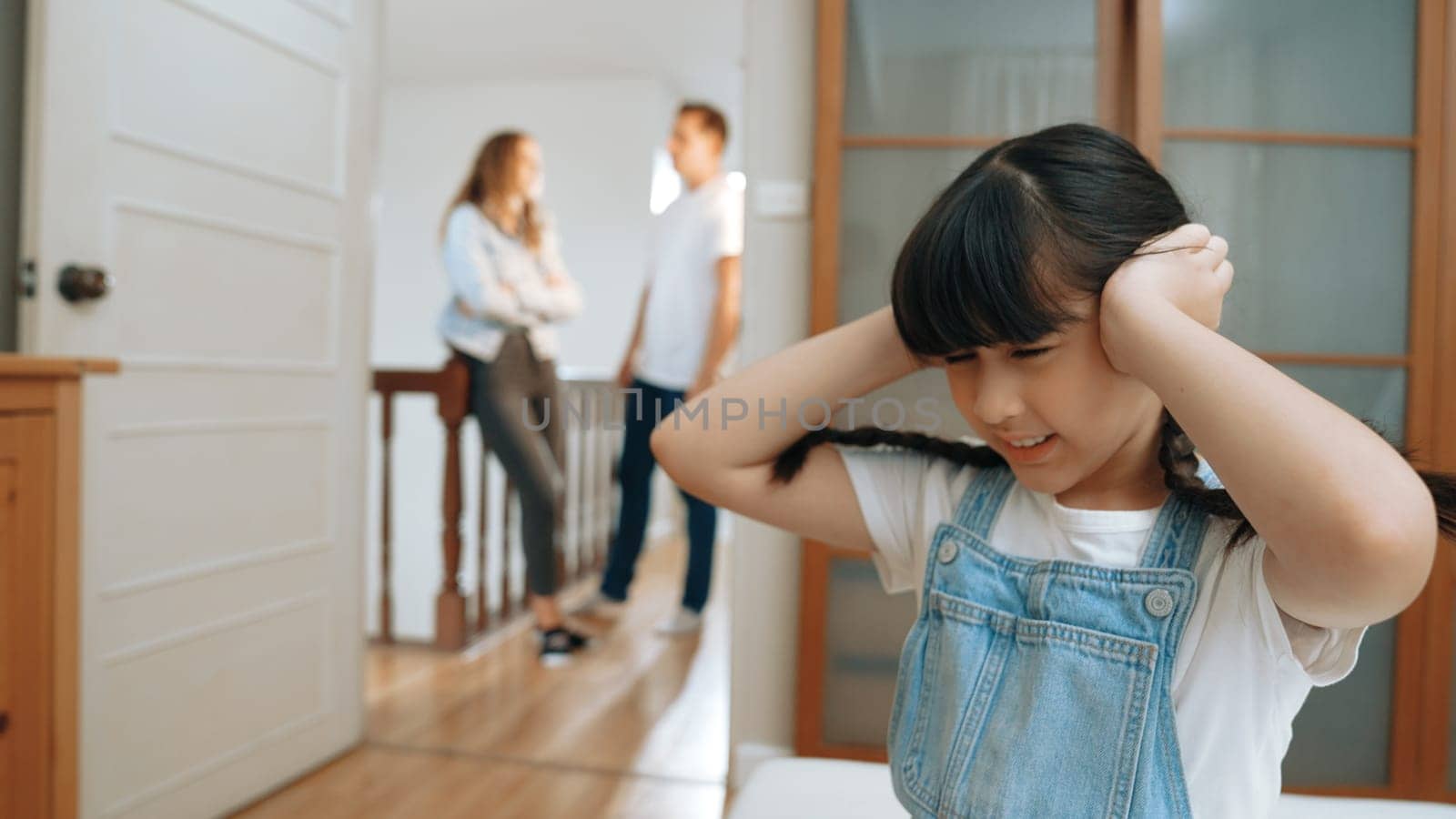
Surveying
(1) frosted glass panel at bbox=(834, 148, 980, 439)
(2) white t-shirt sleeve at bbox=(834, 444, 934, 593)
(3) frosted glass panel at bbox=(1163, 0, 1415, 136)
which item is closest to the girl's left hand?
(2) white t-shirt sleeve at bbox=(834, 444, 934, 593)

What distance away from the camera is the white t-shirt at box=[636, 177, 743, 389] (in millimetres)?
2840

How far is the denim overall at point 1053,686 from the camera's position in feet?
2.20

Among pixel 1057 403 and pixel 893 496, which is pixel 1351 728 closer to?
pixel 893 496

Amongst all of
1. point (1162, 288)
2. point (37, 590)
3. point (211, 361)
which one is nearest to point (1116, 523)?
point (1162, 288)

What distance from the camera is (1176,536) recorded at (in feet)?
2.32

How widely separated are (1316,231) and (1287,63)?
30 centimetres

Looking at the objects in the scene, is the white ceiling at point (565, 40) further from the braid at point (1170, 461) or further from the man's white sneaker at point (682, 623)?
the braid at point (1170, 461)

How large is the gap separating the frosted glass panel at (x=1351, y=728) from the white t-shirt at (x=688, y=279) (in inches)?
65.3

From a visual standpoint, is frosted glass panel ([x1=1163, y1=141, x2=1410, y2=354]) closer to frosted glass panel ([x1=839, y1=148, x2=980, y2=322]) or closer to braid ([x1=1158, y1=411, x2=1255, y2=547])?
frosted glass panel ([x1=839, y1=148, x2=980, y2=322])

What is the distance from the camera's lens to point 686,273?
2861 millimetres

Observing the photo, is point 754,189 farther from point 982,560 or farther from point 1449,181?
point 982,560

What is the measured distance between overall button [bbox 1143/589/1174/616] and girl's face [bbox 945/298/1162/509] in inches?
3.5

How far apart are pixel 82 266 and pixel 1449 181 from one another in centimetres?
219

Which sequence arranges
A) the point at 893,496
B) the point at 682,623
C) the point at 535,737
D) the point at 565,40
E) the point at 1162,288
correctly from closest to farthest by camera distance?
the point at 1162,288 < the point at 893,496 < the point at 535,737 < the point at 682,623 < the point at 565,40
